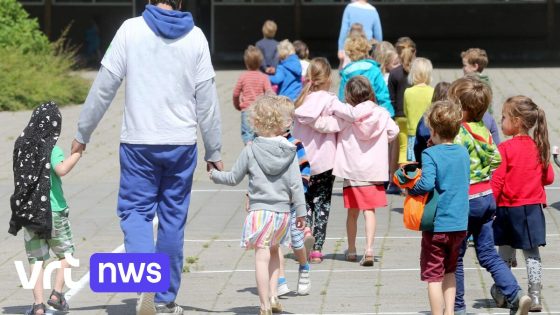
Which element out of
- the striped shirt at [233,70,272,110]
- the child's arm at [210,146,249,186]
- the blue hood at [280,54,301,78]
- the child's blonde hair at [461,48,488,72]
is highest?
the child's blonde hair at [461,48,488,72]

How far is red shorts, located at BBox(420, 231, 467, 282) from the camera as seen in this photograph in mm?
7203

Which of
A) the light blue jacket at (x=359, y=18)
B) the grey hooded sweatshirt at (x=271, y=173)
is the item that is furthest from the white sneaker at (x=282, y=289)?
the light blue jacket at (x=359, y=18)

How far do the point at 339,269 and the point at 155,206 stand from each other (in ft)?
7.33

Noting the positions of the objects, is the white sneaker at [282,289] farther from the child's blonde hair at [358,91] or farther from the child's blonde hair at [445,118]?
the child's blonde hair at [358,91]

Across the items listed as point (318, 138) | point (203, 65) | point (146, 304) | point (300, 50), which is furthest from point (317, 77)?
point (300, 50)

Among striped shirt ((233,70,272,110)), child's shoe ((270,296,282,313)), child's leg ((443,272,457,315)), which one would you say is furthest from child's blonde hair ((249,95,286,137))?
striped shirt ((233,70,272,110))

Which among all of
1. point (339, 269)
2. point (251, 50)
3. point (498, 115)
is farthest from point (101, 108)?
point (498, 115)

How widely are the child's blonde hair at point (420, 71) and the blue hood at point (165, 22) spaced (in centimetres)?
479

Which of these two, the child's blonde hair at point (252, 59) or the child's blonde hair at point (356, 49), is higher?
the child's blonde hair at point (356, 49)

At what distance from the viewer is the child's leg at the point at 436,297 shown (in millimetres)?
7180

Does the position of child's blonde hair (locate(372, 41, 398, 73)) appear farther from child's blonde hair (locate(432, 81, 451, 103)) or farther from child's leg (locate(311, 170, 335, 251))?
child's blonde hair (locate(432, 81, 451, 103))

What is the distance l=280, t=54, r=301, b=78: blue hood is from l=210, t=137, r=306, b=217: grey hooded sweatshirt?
6.84 metres

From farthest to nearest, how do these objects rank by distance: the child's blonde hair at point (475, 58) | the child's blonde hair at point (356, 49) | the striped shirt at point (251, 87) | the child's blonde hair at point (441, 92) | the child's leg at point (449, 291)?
the striped shirt at point (251, 87) → the child's blonde hair at point (356, 49) → the child's blonde hair at point (475, 58) → the child's blonde hair at point (441, 92) → the child's leg at point (449, 291)

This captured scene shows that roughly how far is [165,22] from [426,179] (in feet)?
5.80
